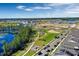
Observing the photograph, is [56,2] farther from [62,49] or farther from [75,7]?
[62,49]

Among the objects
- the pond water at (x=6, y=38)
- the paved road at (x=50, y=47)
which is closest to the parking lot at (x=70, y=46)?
the paved road at (x=50, y=47)

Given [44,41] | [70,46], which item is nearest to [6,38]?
[44,41]

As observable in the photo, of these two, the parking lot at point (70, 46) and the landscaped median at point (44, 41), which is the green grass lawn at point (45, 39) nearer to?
the landscaped median at point (44, 41)

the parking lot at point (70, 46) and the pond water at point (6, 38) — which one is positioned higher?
the pond water at point (6, 38)

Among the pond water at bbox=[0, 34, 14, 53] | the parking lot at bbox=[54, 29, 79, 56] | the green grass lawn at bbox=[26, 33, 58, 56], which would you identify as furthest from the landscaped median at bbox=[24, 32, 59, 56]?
the pond water at bbox=[0, 34, 14, 53]

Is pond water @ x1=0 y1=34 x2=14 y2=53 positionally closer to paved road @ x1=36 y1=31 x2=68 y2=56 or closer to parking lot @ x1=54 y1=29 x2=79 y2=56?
paved road @ x1=36 y1=31 x2=68 y2=56

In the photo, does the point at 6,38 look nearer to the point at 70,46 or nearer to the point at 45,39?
the point at 45,39

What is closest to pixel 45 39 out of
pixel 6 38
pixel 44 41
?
pixel 44 41

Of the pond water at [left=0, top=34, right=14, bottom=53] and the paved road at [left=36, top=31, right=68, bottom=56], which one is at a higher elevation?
the pond water at [left=0, top=34, right=14, bottom=53]

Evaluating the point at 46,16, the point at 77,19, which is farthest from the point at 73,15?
the point at 46,16

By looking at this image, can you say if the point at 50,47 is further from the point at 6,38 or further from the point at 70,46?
the point at 6,38
